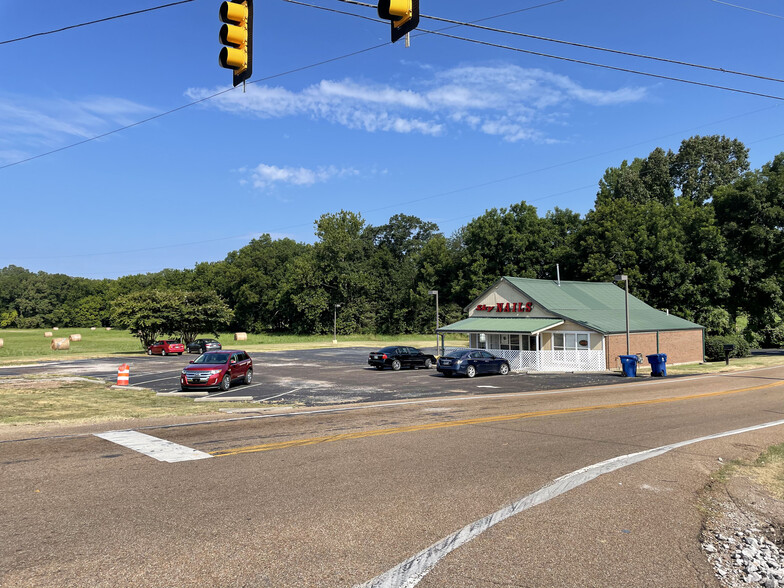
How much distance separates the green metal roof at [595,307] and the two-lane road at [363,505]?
2662 cm

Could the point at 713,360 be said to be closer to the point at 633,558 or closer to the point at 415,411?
the point at 415,411

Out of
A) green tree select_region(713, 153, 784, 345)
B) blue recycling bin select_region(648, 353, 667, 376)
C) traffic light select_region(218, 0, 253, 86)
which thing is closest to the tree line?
green tree select_region(713, 153, 784, 345)

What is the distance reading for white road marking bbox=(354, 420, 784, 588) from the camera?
4.84 m

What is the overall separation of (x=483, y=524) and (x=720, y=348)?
48497 millimetres

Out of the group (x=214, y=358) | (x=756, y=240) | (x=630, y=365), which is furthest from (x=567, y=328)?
(x=756, y=240)

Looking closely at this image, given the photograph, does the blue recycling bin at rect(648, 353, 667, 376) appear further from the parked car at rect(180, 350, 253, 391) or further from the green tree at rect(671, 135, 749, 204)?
the green tree at rect(671, 135, 749, 204)

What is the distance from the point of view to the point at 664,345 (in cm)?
4134

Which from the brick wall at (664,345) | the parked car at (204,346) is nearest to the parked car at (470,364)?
the brick wall at (664,345)

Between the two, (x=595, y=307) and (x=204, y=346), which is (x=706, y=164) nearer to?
(x=595, y=307)

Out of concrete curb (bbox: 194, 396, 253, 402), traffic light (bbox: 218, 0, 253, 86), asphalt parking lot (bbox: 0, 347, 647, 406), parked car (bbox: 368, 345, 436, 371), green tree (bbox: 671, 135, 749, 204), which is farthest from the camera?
green tree (bbox: 671, 135, 749, 204)

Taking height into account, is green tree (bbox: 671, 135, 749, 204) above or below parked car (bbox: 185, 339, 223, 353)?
above

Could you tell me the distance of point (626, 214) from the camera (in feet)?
213

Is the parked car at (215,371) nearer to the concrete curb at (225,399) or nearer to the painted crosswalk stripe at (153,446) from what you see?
the concrete curb at (225,399)

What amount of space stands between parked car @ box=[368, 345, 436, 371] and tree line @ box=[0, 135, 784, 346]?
106 ft
